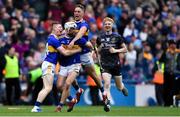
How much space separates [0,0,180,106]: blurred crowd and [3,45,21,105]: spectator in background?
24 centimetres

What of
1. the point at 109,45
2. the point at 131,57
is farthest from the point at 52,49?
the point at 131,57

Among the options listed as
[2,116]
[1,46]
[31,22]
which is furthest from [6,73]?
[2,116]

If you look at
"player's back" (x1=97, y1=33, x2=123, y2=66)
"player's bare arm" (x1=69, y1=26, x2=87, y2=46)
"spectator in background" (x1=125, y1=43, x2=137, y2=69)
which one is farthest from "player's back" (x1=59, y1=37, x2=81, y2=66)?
"spectator in background" (x1=125, y1=43, x2=137, y2=69)

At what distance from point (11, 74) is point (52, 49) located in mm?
8500

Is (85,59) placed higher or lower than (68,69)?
higher

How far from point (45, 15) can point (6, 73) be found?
19.0 ft

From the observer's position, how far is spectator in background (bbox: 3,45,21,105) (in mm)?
30031

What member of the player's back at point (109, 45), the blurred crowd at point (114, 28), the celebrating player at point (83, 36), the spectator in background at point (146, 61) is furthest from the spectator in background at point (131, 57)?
the celebrating player at point (83, 36)

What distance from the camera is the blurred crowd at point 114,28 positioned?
31.7m

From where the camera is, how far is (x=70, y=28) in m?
21.9

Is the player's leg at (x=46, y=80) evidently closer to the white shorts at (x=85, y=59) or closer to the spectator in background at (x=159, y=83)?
the white shorts at (x=85, y=59)

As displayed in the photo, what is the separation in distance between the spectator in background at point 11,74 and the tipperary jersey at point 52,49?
839 centimetres

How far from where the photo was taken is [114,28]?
1358 inches

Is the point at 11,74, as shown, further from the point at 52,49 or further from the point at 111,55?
the point at 52,49
